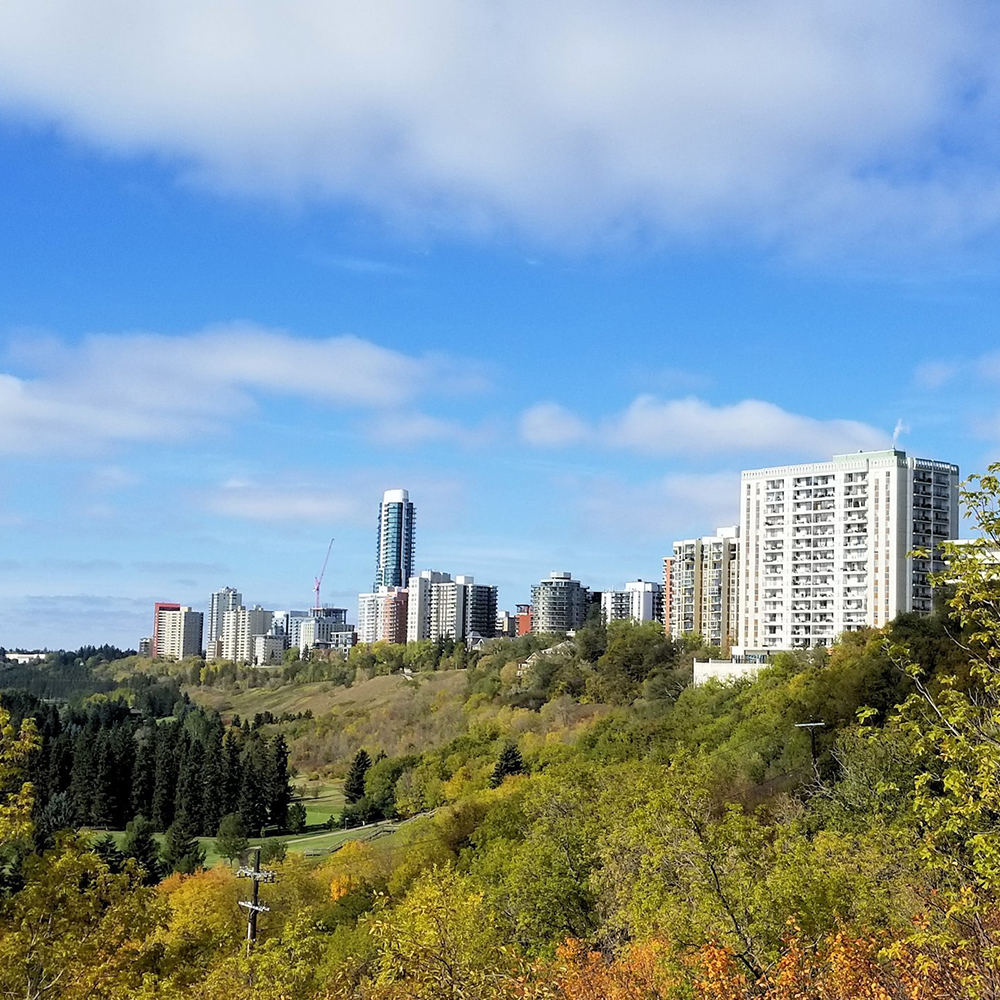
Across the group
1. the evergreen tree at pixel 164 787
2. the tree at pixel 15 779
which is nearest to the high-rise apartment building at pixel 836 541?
the evergreen tree at pixel 164 787

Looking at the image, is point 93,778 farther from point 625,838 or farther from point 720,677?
point 625,838

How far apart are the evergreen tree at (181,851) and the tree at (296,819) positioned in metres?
8.21

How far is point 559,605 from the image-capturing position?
190m

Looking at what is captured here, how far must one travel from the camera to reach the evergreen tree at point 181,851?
76.8 m

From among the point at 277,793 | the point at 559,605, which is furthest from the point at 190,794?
the point at 559,605

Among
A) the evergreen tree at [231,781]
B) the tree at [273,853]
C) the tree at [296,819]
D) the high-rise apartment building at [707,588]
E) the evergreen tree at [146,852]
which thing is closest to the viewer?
the evergreen tree at [146,852]

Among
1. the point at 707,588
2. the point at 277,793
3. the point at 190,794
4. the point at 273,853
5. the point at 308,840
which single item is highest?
the point at 707,588

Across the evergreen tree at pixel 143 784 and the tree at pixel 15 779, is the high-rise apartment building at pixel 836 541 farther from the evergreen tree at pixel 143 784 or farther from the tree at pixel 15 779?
the tree at pixel 15 779

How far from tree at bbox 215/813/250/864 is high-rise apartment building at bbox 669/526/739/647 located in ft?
150

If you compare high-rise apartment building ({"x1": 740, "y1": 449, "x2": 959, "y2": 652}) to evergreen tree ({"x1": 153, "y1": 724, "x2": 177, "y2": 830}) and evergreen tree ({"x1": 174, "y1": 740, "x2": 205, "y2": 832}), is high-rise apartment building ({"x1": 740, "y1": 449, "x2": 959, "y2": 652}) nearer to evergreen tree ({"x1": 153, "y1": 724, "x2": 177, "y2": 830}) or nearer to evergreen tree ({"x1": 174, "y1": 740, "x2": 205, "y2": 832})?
evergreen tree ({"x1": 174, "y1": 740, "x2": 205, "y2": 832})

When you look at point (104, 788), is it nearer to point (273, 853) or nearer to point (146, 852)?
point (146, 852)

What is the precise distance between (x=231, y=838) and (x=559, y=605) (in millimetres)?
109634

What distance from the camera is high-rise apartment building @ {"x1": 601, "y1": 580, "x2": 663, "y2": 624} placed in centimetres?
18100

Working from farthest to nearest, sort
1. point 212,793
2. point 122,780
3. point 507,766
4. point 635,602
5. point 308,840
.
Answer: point 635,602 < point 122,780 < point 212,793 < point 308,840 < point 507,766
